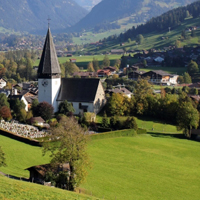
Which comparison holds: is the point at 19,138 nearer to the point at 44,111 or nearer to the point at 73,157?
the point at 44,111

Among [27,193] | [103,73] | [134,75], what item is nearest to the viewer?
[27,193]

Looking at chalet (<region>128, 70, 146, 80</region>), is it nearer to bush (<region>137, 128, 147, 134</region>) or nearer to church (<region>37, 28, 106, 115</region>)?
church (<region>37, 28, 106, 115</region>)

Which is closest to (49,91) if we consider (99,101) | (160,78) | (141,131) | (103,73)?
(99,101)

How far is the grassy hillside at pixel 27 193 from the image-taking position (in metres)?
21.1

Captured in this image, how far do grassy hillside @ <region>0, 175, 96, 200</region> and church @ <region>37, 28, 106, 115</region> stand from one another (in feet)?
113

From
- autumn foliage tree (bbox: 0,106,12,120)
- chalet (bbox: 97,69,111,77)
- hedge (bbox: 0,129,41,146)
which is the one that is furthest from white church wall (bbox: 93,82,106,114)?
chalet (bbox: 97,69,111,77)

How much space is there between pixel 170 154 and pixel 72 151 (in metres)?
17.6

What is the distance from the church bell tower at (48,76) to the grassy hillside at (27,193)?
34.5 m

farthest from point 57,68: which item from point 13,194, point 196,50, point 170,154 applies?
point 196,50

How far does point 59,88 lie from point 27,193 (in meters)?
38.6

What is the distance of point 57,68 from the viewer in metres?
58.4

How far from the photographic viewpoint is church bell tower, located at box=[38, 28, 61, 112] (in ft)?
189

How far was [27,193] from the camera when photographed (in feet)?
72.0

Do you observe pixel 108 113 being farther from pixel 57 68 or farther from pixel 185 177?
pixel 185 177
